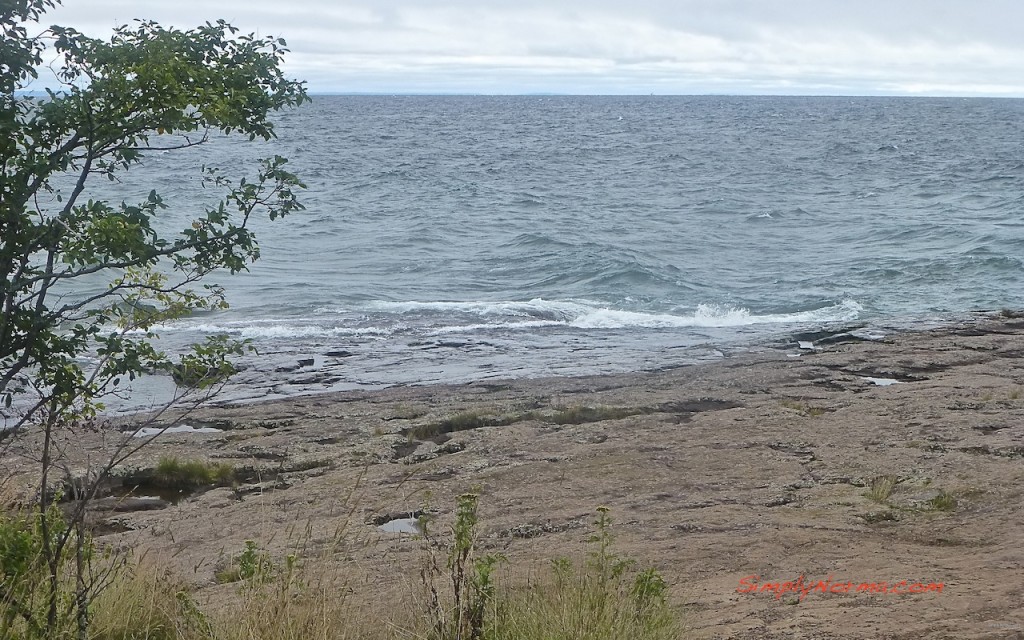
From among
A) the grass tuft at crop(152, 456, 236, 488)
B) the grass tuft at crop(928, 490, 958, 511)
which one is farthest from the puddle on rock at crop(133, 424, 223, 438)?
the grass tuft at crop(928, 490, 958, 511)

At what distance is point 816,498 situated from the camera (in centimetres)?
755

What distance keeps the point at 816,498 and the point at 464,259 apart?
64.3 ft

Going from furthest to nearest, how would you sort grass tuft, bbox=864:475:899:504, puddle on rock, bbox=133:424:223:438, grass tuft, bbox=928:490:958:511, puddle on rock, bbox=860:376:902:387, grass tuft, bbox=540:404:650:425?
1. puddle on rock, bbox=860:376:902:387
2. puddle on rock, bbox=133:424:223:438
3. grass tuft, bbox=540:404:650:425
4. grass tuft, bbox=864:475:899:504
5. grass tuft, bbox=928:490:958:511

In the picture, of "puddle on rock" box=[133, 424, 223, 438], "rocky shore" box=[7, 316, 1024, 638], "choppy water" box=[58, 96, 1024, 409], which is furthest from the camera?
"choppy water" box=[58, 96, 1024, 409]

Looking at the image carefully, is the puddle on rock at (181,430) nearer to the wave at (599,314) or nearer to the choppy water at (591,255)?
the choppy water at (591,255)

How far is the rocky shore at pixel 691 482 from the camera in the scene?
5.43 m

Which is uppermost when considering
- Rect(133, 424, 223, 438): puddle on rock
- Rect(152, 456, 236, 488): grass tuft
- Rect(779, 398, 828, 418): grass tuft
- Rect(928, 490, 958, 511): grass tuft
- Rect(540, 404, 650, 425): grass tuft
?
Rect(928, 490, 958, 511): grass tuft

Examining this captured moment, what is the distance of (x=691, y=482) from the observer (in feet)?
27.0

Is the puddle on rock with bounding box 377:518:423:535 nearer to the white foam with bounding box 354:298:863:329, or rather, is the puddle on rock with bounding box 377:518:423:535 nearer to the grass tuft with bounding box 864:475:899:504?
the grass tuft with bounding box 864:475:899:504

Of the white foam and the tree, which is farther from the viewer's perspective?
the white foam

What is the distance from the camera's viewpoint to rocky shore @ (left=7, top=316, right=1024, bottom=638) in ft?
17.8

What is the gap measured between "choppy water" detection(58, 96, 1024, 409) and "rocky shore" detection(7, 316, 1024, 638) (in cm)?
269

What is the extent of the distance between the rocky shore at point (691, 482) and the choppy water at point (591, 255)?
8.83 feet

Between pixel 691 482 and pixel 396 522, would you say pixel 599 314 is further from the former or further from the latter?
pixel 396 522
